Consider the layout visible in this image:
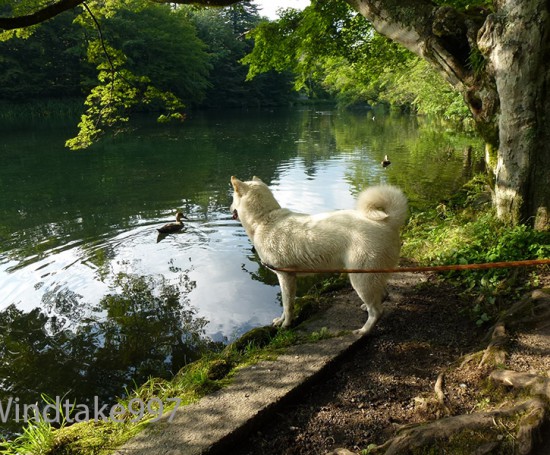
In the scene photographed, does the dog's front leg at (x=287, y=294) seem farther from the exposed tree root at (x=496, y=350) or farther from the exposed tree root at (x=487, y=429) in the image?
the exposed tree root at (x=487, y=429)

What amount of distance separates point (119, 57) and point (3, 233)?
5.29 metres

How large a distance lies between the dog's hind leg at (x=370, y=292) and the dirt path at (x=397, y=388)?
140mm

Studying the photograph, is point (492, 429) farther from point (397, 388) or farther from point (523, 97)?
point (523, 97)

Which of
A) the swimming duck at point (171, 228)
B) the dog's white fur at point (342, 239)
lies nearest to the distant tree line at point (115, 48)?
the swimming duck at point (171, 228)

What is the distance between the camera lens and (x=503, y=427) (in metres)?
2.24

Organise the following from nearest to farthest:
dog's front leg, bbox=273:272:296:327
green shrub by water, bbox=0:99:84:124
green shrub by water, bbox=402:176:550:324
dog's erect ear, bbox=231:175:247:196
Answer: green shrub by water, bbox=402:176:550:324 → dog's front leg, bbox=273:272:296:327 → dog's erect ear, bbox=231:175:247:196 → green shrub by water, bbox=0:99:84:124

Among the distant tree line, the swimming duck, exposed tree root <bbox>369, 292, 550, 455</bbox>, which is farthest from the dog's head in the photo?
the distant tree line

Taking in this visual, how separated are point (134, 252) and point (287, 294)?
517 cm

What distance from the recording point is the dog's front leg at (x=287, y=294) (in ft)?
15.2

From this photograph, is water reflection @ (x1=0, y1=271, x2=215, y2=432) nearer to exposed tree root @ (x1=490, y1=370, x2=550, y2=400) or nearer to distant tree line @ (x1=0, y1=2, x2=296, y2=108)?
exposed tree root @ (x1=490, y1=370, x2=550, y2=400)

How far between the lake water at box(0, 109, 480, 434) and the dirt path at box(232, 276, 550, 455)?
7.72 ft

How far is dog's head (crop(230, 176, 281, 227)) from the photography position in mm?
4805

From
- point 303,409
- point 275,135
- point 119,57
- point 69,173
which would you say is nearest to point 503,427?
point 303,409

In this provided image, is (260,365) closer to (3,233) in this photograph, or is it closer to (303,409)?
(303,409)
